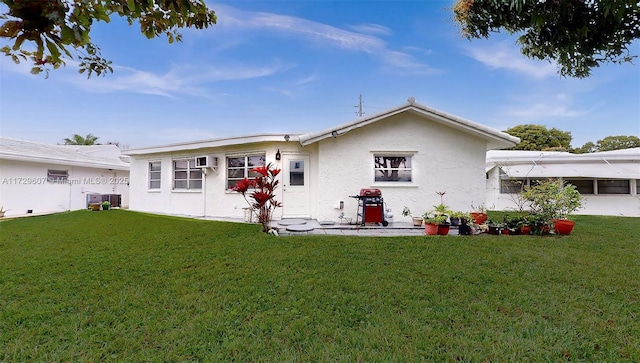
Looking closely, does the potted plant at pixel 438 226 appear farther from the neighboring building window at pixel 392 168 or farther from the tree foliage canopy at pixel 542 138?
the tree foliage canopy at pixel 542 138

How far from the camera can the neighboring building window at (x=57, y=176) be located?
1702 cm

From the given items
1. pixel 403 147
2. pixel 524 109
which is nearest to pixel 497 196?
pixel 524 109

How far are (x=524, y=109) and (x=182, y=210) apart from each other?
22816 mm

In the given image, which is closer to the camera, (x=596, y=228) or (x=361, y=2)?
(x=361, y=2)

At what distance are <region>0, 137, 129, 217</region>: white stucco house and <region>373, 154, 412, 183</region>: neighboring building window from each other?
18.4 meters

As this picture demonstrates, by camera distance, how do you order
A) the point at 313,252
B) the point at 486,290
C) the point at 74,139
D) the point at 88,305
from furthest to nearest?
the point at 74,139 → the point at 313,252 → the point at 486,290 → the point at 88,305

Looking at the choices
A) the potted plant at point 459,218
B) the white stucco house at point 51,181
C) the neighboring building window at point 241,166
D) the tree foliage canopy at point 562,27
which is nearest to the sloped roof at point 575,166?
the potted plant at point 459,218

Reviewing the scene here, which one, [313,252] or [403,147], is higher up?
[403,147]

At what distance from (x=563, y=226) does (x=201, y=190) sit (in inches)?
575

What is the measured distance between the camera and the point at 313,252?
6.97 m

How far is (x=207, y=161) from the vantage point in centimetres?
1326

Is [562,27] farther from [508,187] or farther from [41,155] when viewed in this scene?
[41,155]

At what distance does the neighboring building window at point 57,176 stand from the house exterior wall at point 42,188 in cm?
16

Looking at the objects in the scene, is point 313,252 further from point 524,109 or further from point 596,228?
point 524,109
